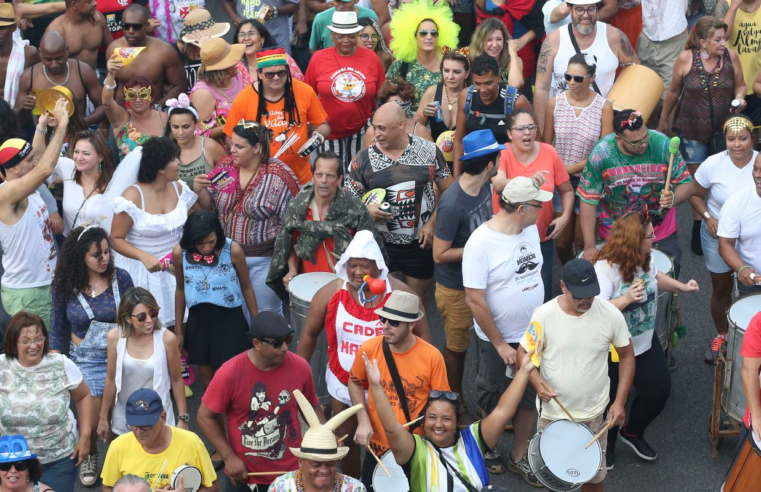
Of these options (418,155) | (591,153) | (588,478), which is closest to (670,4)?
(591,153)

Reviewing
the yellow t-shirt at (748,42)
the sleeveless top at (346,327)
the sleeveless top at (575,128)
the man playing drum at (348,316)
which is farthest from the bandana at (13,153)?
the yellow t-shirt at (748,42)

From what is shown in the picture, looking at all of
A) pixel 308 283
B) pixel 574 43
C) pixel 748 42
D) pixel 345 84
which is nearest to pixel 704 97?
pixel 748 42

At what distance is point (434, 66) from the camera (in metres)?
9.92

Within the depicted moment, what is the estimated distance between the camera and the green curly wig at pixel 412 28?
9945 mm

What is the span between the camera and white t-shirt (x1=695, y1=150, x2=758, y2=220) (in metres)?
8.29

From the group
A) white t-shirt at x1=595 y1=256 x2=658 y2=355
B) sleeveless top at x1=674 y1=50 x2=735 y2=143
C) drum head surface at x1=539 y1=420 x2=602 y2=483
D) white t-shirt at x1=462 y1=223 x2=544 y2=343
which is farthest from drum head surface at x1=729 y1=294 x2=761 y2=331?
sleeveless top at x1=674 y1=50 x2=735 y2=143

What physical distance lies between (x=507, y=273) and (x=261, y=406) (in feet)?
5.63

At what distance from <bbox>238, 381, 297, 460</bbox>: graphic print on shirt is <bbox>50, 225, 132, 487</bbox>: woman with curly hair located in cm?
144

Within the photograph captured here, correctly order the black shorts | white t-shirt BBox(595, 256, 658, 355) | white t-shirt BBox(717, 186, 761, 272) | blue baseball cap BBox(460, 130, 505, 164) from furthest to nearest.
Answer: the black shorts < white t-shirt BBox(717, 186, 761, 272) < blue baseball cap BBox(460, 130, 505, 164) < white t-shirt BBox(595, 256, 658, 355)

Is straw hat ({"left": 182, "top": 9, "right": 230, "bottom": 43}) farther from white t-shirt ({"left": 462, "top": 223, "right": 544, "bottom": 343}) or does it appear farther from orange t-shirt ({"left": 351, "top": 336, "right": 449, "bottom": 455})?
orange t-shirt ({"left": 351, "top": 336, "right": 449, "bottom": 455})

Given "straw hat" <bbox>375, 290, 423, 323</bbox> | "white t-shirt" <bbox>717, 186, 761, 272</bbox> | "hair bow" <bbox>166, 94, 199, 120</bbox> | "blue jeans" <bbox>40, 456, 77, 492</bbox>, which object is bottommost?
"blue jeans" <bbox>40, 456, 77, 492</bbox>

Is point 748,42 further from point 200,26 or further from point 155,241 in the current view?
point 155,241

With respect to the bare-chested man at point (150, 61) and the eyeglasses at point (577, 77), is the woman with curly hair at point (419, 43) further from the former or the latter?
the bare-chested man at point (150, 61)

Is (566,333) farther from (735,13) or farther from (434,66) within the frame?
(735,13)
